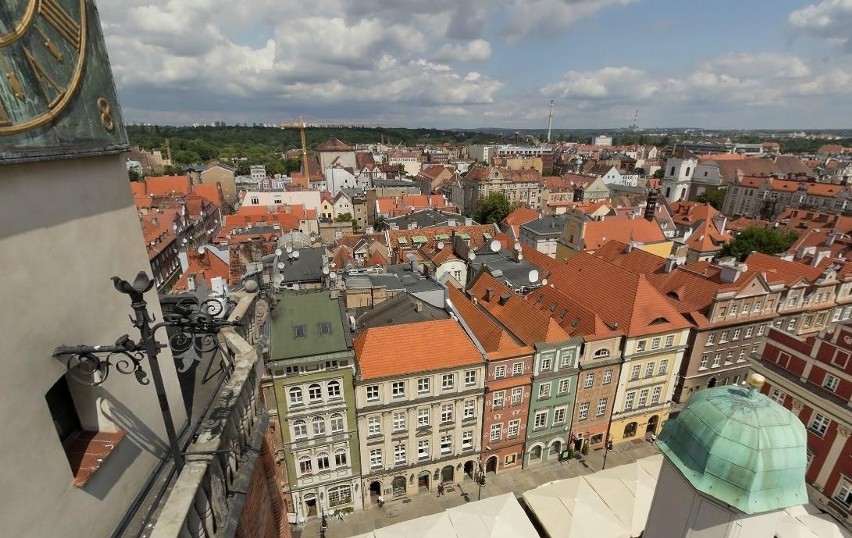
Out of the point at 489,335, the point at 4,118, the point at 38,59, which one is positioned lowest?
the point at 489,335

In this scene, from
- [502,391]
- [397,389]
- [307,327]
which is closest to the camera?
[307,327]

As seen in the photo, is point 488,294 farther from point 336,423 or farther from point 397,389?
point 336,423

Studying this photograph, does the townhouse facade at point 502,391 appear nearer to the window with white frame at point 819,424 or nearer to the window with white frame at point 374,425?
the window with white frame at point 374,425

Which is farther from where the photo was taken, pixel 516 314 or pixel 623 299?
pixel 623 299

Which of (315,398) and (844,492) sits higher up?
(315,398)

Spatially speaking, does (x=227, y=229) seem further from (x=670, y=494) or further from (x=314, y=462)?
(x=670, y=494)

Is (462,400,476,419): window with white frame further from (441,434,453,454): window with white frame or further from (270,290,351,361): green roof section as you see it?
(270,290,351,361): green roof section

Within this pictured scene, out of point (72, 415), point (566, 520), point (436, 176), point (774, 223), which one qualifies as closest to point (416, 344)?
point (566, 520)

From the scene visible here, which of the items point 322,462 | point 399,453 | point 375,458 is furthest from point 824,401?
point 322,462
